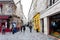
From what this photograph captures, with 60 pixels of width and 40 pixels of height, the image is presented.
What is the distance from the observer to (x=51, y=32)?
2570 cm

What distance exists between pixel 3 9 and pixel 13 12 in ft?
8.71

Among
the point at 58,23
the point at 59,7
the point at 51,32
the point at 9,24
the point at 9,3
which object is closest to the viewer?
the point at 59,7

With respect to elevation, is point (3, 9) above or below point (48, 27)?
above

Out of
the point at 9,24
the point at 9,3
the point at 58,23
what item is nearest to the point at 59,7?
the point at 58,23

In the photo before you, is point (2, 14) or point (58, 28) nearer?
point (58, 28)

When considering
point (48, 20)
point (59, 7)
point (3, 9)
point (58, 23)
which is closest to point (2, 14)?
point (3, 9)

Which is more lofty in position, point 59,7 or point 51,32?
point 59,7

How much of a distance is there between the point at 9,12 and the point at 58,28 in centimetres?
2111

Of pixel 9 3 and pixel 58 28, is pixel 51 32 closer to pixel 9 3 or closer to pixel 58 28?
pixel 58 28

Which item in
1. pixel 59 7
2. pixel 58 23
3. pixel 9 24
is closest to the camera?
pixel 59 7

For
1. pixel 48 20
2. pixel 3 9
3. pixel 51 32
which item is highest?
pixel 3 9

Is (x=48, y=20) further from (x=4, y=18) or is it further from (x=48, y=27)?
(x=4, y=18)

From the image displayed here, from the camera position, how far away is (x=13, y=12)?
139 feet

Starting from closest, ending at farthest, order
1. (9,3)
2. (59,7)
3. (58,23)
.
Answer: (59,7)
(58,23)
(9,3)
